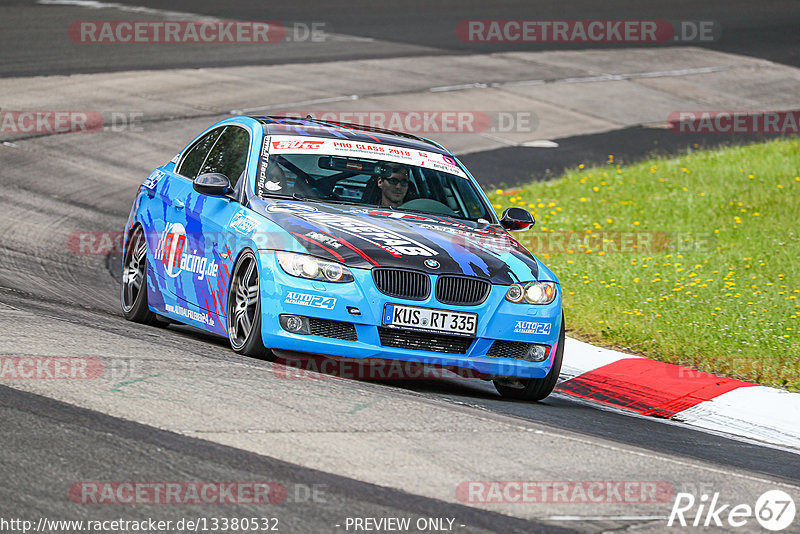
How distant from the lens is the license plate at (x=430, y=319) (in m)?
7.43

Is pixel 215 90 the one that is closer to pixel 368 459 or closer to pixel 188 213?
pixel 188 213

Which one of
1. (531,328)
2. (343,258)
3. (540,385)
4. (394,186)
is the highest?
(394,186)

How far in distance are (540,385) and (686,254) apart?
5701 millimetres

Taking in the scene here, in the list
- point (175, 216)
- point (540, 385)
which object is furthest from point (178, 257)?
point (540, 385)

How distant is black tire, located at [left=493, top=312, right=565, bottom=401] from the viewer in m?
8.07

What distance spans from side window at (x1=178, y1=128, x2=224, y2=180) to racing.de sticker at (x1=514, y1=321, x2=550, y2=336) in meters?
3.04

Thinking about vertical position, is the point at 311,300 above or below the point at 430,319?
above

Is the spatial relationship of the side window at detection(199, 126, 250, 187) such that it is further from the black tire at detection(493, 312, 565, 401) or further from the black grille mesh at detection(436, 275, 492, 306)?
the black tire at detection(493, 312, 565, 401)

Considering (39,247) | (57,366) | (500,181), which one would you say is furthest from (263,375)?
(500,181)

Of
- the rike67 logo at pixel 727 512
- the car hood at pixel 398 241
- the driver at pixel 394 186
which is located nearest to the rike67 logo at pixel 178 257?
the car hood at pixel 398 241

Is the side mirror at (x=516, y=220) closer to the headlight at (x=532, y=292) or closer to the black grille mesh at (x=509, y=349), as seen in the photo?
the headlight at (x=532, y=292)

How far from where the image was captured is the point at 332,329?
7465 millimetres

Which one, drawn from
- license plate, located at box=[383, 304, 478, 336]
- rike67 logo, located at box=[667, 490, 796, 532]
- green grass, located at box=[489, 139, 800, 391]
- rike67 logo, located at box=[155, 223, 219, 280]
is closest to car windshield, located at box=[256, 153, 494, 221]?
rike67 logo, located at box=[155, 223, 219, 280]

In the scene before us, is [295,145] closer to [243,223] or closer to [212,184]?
[212,184]
